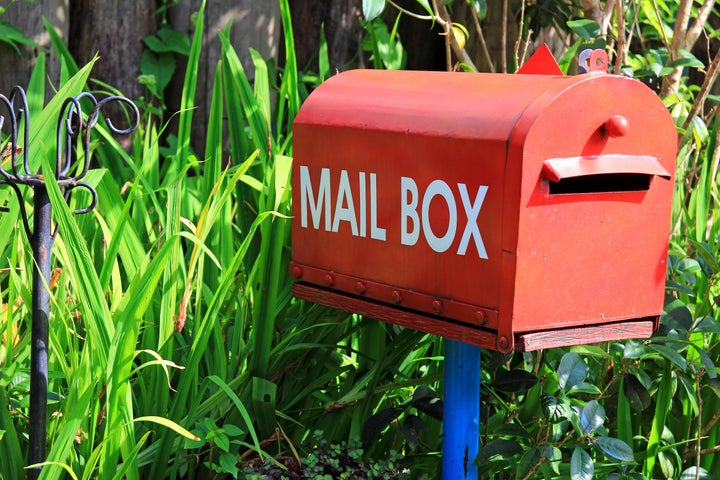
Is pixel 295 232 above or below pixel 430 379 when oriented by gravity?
above

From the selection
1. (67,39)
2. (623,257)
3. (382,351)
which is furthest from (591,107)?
(67,39)

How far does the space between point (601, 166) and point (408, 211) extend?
347mm

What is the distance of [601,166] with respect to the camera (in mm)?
1637

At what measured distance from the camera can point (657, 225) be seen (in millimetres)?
1763

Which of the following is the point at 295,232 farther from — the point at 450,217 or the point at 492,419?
the point at 492,419

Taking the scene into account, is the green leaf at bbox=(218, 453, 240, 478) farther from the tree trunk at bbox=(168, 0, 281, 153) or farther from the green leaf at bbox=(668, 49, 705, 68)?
the tree trunk at bbox=(168, 0, 281, 153)

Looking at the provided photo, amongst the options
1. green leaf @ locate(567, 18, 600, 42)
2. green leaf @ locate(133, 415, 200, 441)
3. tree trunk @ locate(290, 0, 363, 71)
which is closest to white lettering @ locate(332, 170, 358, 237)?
green leaf @ locate(133, 415, 200, 441)

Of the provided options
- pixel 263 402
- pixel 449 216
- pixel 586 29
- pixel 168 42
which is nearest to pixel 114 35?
pixel 168 42

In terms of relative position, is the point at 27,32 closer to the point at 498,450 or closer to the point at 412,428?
the point at 412,428

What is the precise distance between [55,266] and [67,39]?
51.2 inches

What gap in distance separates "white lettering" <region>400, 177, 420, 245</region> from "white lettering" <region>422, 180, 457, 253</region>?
21mm

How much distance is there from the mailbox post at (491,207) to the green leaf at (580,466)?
207mm

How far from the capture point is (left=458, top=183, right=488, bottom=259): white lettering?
1636 mm

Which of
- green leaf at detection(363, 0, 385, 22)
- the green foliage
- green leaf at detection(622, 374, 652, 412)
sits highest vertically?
green leaf at detection(363, 0, 385, 22)
